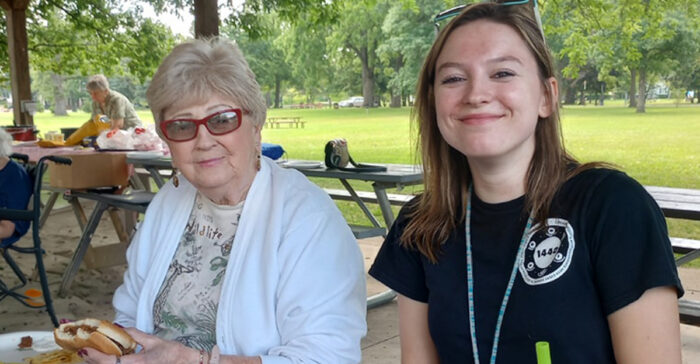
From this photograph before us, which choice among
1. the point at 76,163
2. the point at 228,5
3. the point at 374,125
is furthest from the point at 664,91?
the point at 76,163

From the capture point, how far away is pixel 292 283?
65.6 inches

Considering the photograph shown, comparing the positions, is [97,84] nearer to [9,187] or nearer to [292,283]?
[9,187]

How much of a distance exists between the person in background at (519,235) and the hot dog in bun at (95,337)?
59 centimetres

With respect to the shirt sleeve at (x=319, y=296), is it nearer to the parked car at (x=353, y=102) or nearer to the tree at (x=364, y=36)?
the tree at (x=364, y=36)

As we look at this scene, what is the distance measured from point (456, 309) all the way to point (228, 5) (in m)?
7.28

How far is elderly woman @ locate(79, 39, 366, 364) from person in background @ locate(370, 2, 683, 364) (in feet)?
0.56

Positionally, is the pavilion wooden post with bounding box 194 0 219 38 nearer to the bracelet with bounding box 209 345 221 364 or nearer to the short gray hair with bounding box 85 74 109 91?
the short gray hair with bounding box 85 74 109 91

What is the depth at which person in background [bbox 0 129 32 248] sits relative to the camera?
4070 mm

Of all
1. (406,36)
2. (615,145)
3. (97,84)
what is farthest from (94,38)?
(406,36)

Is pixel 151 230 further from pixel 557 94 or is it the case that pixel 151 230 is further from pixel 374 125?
pixel 374 125

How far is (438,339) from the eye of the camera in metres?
1.52

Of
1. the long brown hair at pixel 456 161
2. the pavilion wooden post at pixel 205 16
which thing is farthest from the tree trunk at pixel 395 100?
the long brown hair at pixel 456 161

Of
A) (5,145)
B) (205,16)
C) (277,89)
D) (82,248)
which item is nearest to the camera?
(5,145)

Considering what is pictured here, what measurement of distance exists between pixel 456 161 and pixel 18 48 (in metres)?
9.71
